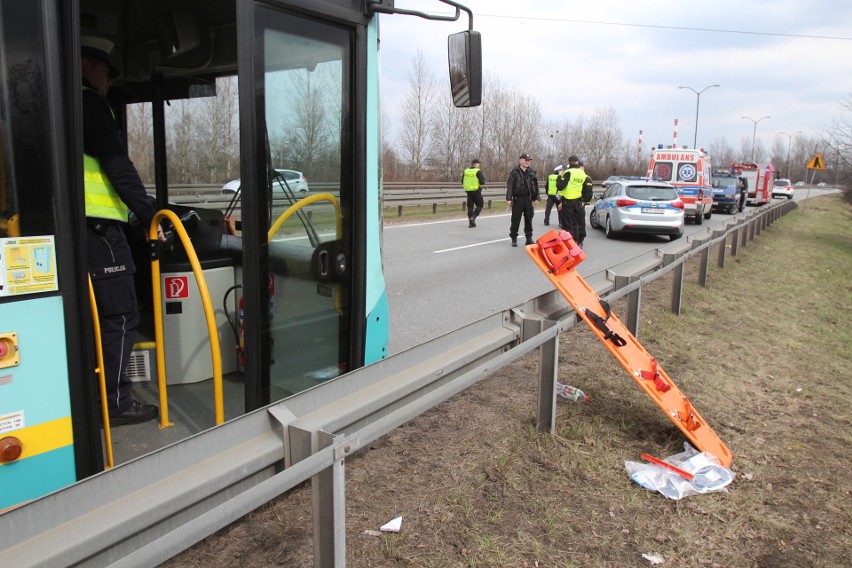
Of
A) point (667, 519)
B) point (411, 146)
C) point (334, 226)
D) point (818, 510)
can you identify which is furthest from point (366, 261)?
point (411, 146)

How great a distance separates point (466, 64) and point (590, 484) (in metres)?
2.39

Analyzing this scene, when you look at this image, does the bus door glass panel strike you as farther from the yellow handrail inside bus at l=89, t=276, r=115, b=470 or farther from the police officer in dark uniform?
the police officer in dark uniform

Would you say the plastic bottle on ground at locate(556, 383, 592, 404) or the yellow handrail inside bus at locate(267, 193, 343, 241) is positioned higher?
the yellow handrail inside bus at locate(267, 193, 343, 241)

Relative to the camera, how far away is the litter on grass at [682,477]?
3.58m

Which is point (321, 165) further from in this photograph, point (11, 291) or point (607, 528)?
point (607, 528)

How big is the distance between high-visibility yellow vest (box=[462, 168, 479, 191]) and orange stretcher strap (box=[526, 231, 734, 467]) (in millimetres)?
15125

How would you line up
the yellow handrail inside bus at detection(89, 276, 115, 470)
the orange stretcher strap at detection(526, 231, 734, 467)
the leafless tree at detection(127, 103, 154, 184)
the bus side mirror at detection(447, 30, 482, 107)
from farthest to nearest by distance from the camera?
the leafless tree at detection(127, 103, 154, 184) → the orange stretcher strap at detection(526, 231, 734, 467) → the bus side mirror at detection(447, 30, 482, 107) → the yellow handrail inside bus at detection(89, 276, 115, 470)

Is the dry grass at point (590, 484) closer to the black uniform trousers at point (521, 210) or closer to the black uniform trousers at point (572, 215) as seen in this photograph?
the black uniform trousers at point (572, 215)

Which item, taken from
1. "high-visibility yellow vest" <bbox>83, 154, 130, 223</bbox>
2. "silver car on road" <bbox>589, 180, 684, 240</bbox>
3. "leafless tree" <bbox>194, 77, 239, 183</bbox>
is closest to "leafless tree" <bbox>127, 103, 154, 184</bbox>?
"leafless tree" <bbox>194, 77, 239, 183</bbox>

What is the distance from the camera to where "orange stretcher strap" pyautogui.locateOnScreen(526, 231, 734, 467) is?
3.97m

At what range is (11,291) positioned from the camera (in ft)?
6.98

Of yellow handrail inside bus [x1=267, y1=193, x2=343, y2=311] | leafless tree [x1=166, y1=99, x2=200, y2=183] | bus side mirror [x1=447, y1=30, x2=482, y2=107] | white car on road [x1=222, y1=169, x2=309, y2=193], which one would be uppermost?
bus side mirror [x1=447, y1=30, x2=482, y2=107]

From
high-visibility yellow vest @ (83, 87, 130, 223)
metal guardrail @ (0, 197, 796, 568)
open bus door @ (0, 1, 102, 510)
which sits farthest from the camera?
high-visibility yellow vest @ (83, 87, 130, 223)

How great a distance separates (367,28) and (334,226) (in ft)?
3.37
